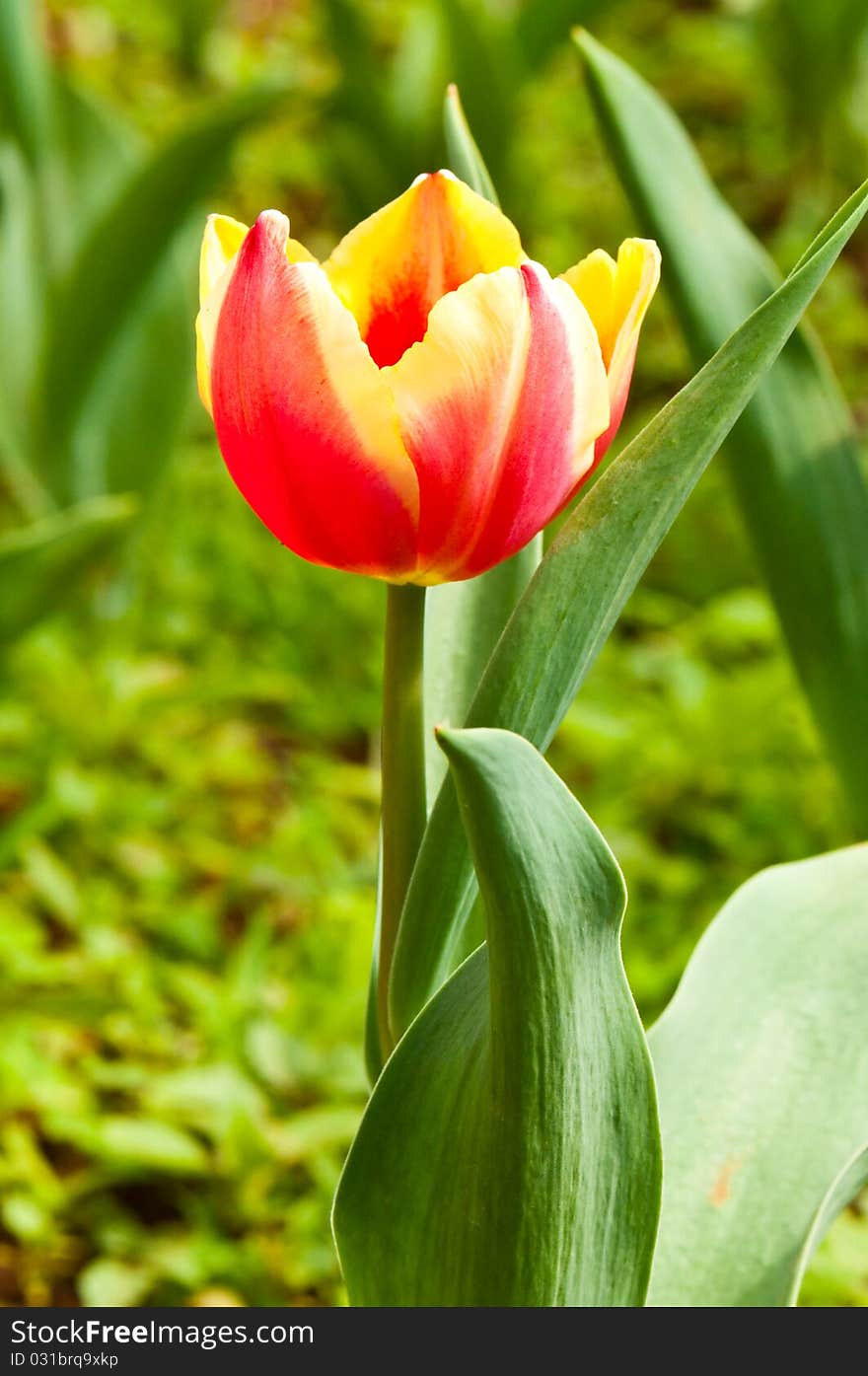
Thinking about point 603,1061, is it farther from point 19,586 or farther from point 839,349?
point 839,349

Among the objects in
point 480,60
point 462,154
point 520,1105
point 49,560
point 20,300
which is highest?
point 480,60

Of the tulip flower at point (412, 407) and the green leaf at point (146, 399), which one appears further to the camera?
the green leaf at point (146, 399)

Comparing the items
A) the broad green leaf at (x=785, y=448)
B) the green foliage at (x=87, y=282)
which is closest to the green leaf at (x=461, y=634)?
the broad green leaf at (x=785, y=448)

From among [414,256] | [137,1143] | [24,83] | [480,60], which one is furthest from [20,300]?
[414,256]

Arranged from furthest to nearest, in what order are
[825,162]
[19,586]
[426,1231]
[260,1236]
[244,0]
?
[244,0] < [825,162] < [19,586] < [260,1236] < [426,1231]

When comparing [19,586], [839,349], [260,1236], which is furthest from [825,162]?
[260,1236]

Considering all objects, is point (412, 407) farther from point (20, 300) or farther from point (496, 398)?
point (20, 300)

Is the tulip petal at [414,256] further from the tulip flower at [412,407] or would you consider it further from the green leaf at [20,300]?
the green leaf at [20,300]
